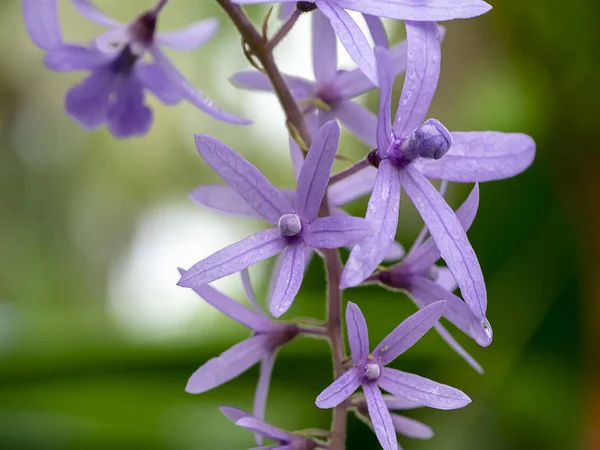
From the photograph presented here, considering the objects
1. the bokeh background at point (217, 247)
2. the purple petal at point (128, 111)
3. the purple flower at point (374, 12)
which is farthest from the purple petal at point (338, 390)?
the bokeh background at point (217, 247)

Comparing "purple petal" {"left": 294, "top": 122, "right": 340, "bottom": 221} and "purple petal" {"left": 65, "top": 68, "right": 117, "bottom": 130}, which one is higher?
"purple petal" {"left": 65, "top": 68, "right": 117, "bottom": 130}

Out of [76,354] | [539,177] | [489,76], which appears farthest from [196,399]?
[489,76]

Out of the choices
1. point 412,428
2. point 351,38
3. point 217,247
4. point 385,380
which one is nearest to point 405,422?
point 412,428

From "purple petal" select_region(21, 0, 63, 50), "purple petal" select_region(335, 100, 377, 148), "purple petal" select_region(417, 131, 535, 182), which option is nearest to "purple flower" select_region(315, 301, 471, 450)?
"purple petal" select_region(417, 131, 535, 182)

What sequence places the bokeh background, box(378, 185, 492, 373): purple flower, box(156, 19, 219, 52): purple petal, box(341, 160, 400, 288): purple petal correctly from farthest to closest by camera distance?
the bokeh background, box(156, 19, 219, 52): purple petal, box(378, 185, 492, 373): purple flower, box(341, 160, 400, 288): purple petal

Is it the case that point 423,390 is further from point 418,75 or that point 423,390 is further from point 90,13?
point 90,13

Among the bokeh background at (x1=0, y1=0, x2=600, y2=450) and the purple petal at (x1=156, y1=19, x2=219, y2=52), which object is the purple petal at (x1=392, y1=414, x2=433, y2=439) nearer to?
the purple petal at (x1=156, y1=19, x2=219, y2=52)
